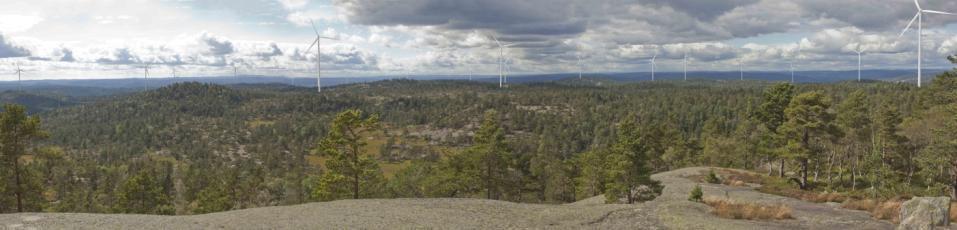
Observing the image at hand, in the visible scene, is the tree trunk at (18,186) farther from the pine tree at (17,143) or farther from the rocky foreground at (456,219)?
the rocky foreground at (456,219)

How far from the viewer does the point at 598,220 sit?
3042 centimetres

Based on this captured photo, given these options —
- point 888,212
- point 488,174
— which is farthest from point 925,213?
point 488,174

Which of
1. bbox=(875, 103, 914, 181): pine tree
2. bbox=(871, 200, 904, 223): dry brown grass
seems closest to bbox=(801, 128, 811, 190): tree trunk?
bbox=(875, 103, 914, 181): pine tree

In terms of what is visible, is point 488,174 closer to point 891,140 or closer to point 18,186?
point 18,186

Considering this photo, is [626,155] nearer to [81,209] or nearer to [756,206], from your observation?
[756,206]

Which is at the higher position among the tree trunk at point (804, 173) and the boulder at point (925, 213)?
the boulder at point (925, 213)

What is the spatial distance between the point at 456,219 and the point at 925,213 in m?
22.3

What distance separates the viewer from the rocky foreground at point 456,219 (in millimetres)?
28525

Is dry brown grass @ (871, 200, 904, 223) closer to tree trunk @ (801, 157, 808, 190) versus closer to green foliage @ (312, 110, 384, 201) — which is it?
tree trunk @ (801, 157, 808, 190)

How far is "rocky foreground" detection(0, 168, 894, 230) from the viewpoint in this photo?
28.5 metres

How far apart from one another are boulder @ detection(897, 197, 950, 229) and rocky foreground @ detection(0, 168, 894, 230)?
236 cm

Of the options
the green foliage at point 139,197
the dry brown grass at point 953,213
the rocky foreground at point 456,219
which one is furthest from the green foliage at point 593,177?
the green foliage at point 139,197

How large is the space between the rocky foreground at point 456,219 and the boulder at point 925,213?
2362 mm

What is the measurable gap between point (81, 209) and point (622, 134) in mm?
89850
